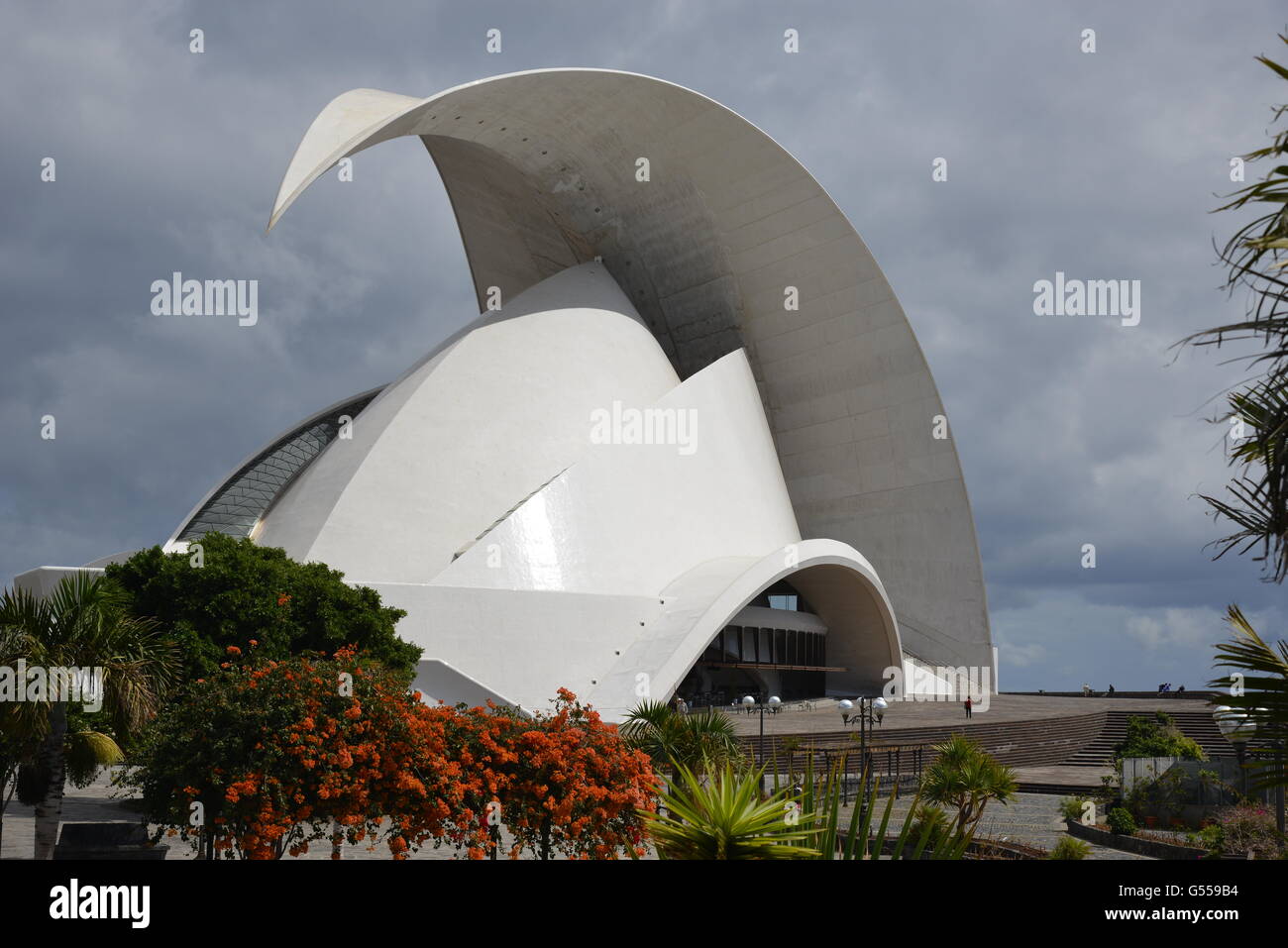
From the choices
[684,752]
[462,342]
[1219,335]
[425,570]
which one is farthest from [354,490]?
[1219,335]

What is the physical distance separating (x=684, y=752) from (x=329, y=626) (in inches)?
304

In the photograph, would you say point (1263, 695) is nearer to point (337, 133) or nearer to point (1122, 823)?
point (1122, 823)

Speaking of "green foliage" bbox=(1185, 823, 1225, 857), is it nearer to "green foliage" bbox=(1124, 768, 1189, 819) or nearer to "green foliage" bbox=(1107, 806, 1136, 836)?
"green foliage" bbox=(1107, 806, 1136, 836)

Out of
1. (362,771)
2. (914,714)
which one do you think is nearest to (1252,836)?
(362,771)

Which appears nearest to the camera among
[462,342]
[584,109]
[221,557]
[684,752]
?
[684,752]

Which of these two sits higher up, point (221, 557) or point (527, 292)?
point (527, 292)

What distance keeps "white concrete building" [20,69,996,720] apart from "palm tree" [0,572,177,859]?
39.8 ft

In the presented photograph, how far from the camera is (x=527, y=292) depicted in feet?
104

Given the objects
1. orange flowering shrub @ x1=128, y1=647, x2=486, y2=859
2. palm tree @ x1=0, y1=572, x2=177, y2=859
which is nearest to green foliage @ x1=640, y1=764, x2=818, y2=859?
orange flowering shrub @ x1=128, y1=647, x2=486, y2=859

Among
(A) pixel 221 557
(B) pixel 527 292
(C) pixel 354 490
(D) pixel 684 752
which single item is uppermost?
(B) pixel 527 292

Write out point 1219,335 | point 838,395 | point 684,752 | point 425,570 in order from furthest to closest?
point 838,395 → point 425,570 → point 684,752 → point 1219,335

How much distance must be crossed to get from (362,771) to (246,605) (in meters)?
9.69

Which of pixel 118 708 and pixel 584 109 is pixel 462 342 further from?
pixel 118 708

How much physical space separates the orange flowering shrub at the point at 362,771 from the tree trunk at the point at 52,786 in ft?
2.65
